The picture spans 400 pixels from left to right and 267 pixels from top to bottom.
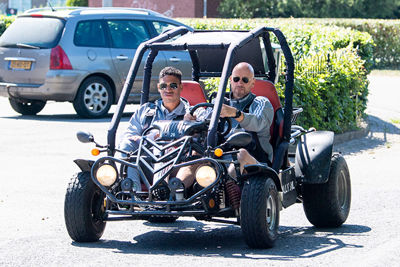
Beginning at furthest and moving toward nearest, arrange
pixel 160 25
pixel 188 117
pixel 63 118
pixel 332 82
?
pixel 160 25 < pixel 63 118 < pixel 332 82 < pixel 188 117

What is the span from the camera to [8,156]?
12.5m

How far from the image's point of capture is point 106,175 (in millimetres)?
7332

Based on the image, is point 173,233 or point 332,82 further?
point 332,82

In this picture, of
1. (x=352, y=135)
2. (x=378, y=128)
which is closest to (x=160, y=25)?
(x=378, y=128)

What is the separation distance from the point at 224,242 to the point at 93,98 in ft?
30.9

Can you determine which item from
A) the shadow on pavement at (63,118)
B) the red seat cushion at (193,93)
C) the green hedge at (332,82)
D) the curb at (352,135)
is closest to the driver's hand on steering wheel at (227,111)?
the red seat cushion at (193,93)

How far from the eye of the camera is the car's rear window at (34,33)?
1652cm

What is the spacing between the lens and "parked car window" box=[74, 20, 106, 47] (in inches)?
660

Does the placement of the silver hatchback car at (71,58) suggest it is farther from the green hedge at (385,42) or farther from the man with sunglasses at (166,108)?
the green hedge at (385,42)

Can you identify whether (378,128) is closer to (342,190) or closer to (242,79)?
(342,190)

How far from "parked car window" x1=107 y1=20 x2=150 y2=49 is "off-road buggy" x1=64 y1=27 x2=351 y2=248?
8.90 m

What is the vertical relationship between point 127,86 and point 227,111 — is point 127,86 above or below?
Answer: above

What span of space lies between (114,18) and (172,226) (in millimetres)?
9332

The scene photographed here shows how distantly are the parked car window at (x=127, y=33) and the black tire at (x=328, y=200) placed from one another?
9.22 metres
